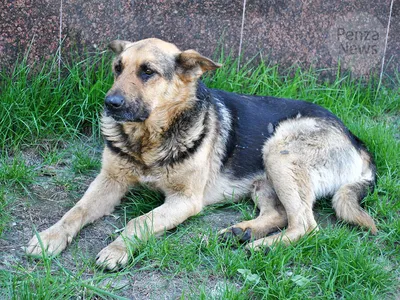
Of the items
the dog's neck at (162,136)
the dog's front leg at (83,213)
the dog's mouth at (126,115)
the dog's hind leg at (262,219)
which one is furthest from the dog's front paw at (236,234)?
the dog's mouth at (126,115)

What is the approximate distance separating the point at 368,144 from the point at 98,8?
2.79 metres

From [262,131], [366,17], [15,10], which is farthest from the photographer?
[366,17]

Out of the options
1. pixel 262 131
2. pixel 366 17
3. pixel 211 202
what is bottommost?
pixel 211 202

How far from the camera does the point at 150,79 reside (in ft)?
14.8

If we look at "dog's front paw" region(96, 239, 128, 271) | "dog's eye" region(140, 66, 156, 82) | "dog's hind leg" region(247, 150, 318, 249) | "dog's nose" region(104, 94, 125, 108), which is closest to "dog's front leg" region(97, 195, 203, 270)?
"dog's front paw" region(96, 239, 128, 271)

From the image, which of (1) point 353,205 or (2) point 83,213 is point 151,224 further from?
(1) point 353,205

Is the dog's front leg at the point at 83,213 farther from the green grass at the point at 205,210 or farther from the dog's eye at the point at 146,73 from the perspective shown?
the dog's eye at the point at 146,73

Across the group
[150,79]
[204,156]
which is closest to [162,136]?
[204,156]

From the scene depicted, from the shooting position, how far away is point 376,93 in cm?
668

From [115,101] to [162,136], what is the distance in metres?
0.59

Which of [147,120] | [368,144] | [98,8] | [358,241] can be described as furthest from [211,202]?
[98,8]

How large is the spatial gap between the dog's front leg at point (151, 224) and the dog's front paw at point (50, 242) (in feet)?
0.96

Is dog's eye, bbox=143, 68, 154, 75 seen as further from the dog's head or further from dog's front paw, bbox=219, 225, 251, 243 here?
dog's front paw, bbox=219, 225, 251, 243

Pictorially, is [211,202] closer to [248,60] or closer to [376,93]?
[248,60]
